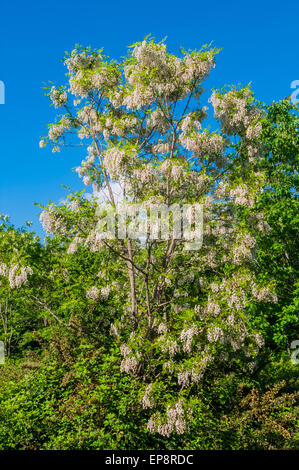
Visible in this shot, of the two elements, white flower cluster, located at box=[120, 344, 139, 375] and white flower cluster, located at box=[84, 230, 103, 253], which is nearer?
white flower cluster, located at box=[120, 344, 139, 375]

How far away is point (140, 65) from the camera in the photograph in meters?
9.90

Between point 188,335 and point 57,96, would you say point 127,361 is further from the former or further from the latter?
point 57,96

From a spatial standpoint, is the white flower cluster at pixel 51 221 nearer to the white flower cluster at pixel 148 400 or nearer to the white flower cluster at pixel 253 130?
the white flower cluster at pixel 148 400

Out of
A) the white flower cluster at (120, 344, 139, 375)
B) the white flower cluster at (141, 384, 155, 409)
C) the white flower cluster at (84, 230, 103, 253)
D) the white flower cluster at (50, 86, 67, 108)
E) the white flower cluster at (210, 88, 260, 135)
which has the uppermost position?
the white flower cluster at (50, 86, 67, 108)

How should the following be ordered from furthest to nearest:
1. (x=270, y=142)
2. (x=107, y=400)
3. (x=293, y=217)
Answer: (x=270, y=142), (x=293, y=217), (x=107, y=400)

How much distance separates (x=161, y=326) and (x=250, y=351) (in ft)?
10.5

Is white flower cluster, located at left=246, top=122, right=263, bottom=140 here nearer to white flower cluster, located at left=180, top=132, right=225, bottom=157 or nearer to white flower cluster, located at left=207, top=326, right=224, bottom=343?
white flower cluster, located at left=180, top=132, right=225, bottom=157

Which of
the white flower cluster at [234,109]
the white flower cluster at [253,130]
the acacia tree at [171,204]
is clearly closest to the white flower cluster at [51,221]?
the acacia tree at [171,204]

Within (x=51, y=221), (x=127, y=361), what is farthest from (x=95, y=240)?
(x=127, y=361)

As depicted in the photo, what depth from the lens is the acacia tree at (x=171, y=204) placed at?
27.2 ft

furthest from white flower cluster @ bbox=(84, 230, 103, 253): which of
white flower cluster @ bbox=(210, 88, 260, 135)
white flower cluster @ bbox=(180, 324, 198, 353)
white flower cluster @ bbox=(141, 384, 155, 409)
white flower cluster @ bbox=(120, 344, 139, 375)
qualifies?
white flower cluster @ bbox=(210, 88, 260, 135)

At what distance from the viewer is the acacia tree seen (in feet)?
27.2
